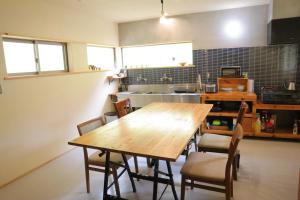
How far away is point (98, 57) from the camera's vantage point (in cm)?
482

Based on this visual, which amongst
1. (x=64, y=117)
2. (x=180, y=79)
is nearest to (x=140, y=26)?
(x=180, y=79)

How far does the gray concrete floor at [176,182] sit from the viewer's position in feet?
7.73

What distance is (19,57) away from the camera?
312cm

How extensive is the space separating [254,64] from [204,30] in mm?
1173

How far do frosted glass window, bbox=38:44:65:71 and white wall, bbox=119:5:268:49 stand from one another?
5.85 feet

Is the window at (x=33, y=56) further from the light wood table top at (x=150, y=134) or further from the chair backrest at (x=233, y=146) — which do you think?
the chair backrest at (x=233, y=146)

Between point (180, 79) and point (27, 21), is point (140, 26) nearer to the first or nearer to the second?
point (180, 79)

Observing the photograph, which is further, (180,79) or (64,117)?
(180,79)

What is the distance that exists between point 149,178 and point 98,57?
3.33m

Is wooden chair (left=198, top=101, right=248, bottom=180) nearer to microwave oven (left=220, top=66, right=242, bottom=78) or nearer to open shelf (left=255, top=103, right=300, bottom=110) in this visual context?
open shelf (left=255, top=103, right=300, bottom=110)

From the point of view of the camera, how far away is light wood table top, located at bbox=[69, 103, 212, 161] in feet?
5.48

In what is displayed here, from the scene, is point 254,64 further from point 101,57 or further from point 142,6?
point 101,57

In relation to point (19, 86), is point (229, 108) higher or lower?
lower

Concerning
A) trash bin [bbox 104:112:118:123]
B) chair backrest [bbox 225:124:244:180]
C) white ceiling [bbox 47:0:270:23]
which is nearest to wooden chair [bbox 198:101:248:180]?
chair backrest [bbox 225:124:244:180]
